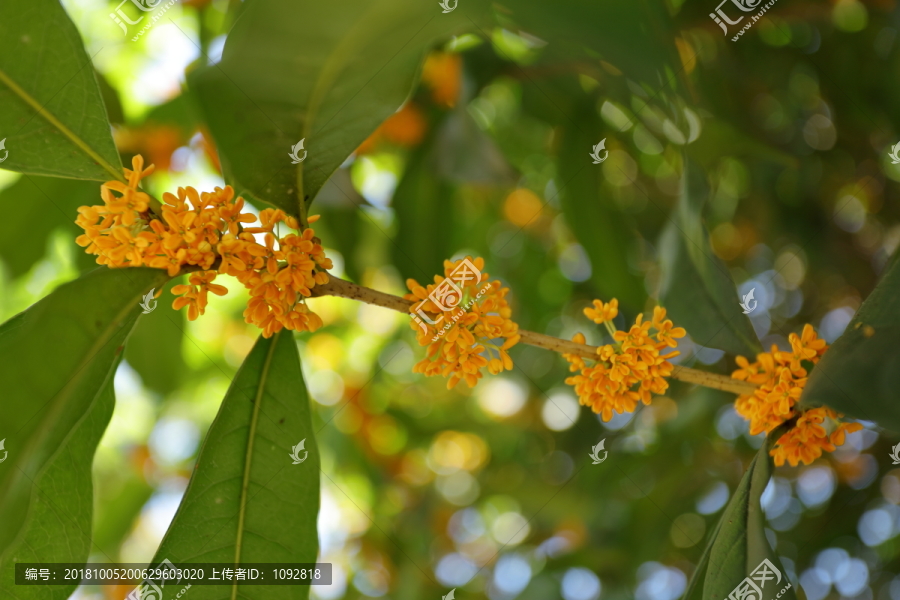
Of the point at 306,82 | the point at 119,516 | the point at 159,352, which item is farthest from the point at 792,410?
the point at 119,516

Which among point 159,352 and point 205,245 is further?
point 159,352

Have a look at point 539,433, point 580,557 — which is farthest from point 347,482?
point 580,557

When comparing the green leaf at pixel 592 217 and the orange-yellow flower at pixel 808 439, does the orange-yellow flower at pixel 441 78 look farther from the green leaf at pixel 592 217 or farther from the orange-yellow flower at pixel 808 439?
the orange-yellow flower at pixel 808 439

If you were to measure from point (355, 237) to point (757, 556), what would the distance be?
210cm

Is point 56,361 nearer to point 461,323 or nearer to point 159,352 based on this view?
point 461,323

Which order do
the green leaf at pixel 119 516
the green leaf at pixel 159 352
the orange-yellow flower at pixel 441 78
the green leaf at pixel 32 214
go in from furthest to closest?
1. the green leaf at pixel 119 516
2. the orange-yellow flower at pixel 441 78
3. the green leaf at pixel 159 352
4. the green leaf at pixel 32 214

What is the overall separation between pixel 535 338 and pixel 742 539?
620 mm

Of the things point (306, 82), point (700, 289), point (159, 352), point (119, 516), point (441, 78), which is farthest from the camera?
point (119, 516)

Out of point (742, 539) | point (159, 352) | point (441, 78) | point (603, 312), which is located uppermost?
point (441, 78)

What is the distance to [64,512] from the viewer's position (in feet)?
4.91

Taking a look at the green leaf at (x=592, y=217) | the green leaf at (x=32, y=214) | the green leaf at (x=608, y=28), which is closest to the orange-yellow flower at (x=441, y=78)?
the green leaf at (x=592, y=217)

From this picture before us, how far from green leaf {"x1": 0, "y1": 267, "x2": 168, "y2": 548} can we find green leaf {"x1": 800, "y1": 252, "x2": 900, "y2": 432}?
4.29 feet

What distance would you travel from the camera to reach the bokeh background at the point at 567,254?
2.62 metres

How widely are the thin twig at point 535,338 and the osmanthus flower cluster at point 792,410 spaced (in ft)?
0.16
